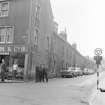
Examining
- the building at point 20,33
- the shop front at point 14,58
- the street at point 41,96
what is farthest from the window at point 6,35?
the street at point 41,96

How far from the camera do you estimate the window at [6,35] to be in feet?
78.6

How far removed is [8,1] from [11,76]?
8.99 metres

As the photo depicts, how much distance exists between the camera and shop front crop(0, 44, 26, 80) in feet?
74.1

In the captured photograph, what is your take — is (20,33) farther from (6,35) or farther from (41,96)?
(41,96)

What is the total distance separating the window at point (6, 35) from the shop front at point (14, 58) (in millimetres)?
683

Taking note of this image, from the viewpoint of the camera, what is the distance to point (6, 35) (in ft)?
78.7

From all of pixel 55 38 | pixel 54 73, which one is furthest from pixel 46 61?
pixel 55 38

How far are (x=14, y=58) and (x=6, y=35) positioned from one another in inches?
113

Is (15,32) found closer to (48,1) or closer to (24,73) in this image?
(24,73)

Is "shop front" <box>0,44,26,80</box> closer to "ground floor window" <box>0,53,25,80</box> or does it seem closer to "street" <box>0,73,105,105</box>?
"ground floor window" <box>0,53,25,80</box>

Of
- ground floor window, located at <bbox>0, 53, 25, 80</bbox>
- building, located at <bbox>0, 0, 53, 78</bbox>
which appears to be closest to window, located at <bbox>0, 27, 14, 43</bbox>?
building, located at <bbox>0, 0, 53, 78</bbox>

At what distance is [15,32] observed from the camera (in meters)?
23.8

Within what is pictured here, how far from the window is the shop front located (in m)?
0.68

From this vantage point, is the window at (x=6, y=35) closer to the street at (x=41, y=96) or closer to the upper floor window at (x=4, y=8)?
the upper floor window at (x=4, y=8)
